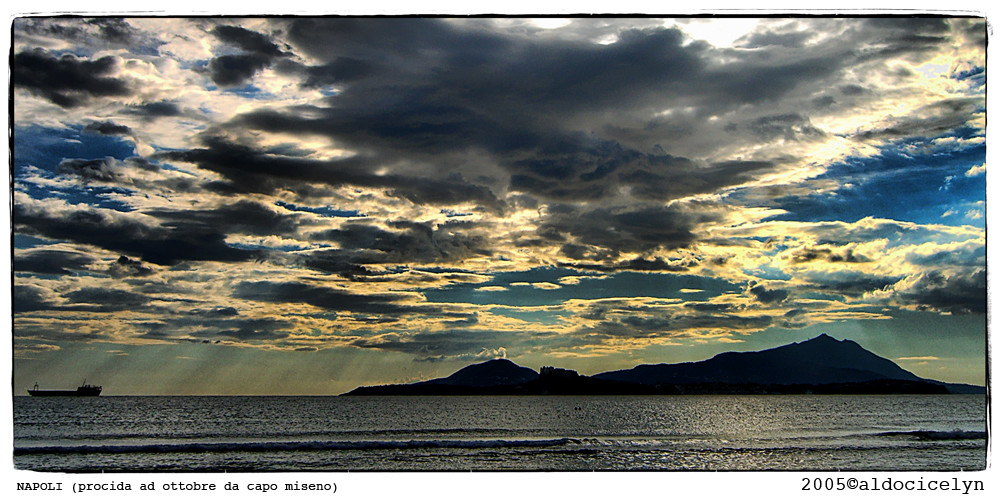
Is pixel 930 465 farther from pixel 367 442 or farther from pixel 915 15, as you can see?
pixel 367 442

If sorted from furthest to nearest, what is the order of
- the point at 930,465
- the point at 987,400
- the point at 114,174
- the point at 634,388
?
the point at 634,388 → the point at 930,465 → the point at 114,174 → the point at 987,400

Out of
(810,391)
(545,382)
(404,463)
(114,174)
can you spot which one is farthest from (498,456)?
(810,391)

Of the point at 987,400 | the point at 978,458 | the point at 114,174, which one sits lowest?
the point at 978,458

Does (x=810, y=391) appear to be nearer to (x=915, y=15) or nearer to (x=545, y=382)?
(x=545, y=382)

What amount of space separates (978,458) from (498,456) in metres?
18.1

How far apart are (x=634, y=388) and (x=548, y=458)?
4788cm

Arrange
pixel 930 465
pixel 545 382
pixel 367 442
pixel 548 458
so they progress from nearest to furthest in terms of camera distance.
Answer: pixel 930 465 → pixel 548 458 → pixel 367 442 → pixel 545 382

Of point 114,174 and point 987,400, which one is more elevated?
point 114,174

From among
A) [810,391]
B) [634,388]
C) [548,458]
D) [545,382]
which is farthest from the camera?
[810,391]

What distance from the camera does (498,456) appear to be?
25.8 m
